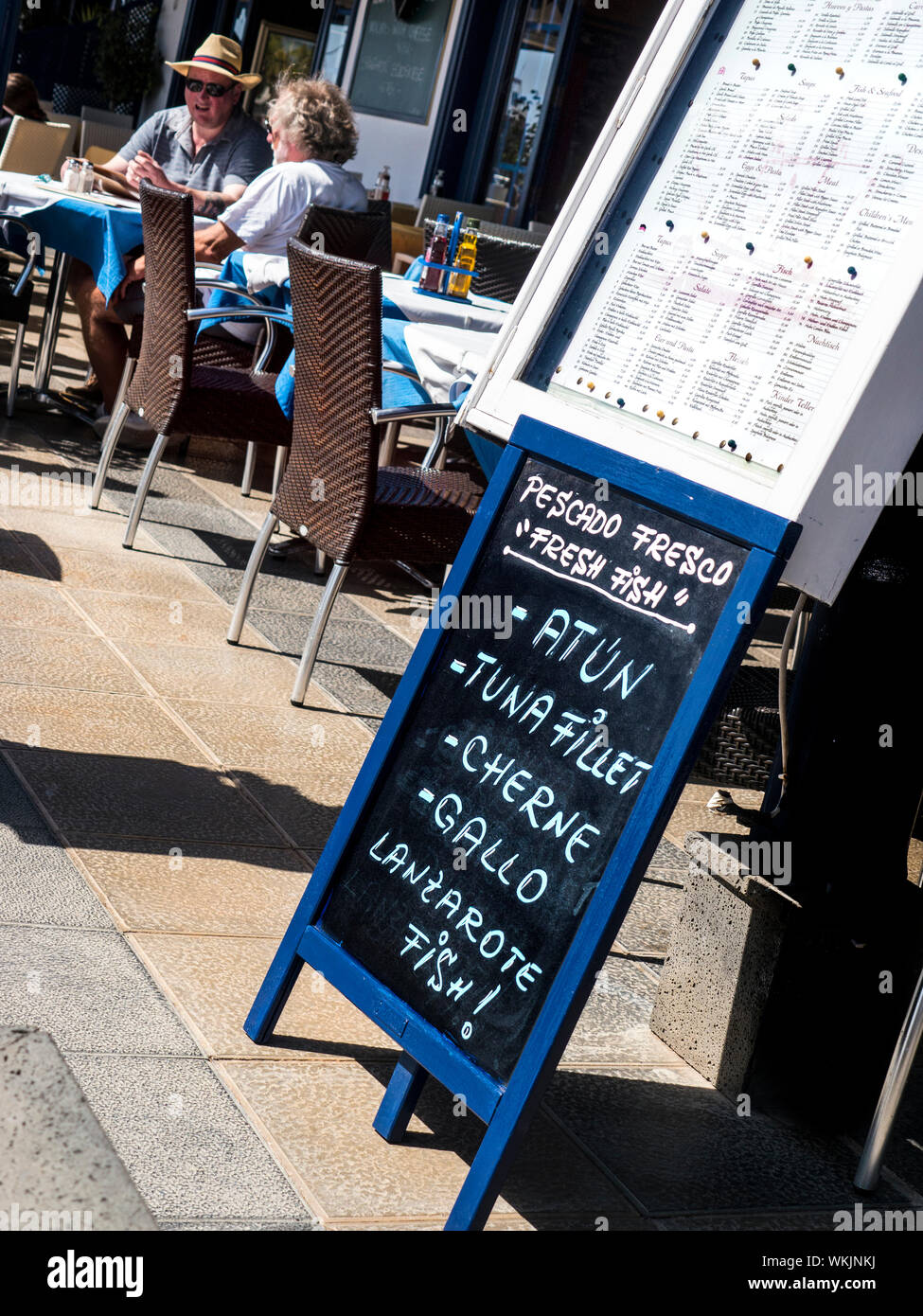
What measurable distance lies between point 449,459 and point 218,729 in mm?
2474

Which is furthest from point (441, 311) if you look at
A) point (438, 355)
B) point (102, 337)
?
point (102, 337)

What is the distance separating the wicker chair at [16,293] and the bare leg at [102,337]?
11.0 inches

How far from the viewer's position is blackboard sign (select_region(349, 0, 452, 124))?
11.4m

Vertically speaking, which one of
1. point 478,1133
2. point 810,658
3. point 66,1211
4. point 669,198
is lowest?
point 478,1133

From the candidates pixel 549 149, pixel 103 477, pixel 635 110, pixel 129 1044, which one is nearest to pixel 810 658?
pixel 635 110

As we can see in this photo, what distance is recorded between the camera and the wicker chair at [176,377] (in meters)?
4.66

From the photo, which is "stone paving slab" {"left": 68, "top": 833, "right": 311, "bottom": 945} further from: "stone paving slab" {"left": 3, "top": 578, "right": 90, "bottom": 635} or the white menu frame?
"stone paving slab" {"left": 3, "top": 578, "right": 90, "bottom": 635}

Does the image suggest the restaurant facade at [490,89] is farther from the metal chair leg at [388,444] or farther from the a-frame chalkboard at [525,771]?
the a-frame chalkboard at [525,771]

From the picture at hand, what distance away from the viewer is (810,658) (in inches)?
96.0

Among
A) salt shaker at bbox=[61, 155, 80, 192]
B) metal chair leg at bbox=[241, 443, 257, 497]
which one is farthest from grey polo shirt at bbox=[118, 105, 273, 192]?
metal chair leg at bbox=[241, 443, 257, 497]

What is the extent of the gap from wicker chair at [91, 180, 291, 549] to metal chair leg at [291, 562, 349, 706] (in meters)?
1.12

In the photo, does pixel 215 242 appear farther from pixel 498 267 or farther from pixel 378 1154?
pixel 378 1154

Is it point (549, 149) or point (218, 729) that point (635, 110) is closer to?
point (218, 729)

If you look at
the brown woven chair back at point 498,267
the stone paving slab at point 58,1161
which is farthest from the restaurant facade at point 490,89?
the stone paving slab at point 58,1161
